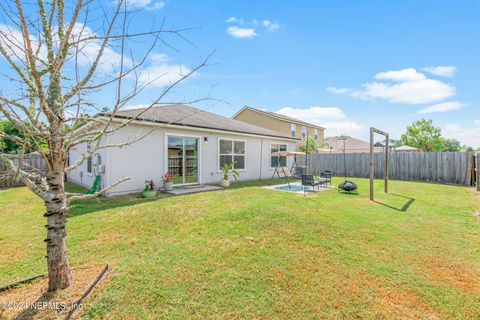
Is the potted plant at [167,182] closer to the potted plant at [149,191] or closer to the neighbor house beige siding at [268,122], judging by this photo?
the potted plant at [149,191]

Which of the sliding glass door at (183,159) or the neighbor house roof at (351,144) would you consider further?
the neighbor house roof at (351,144)

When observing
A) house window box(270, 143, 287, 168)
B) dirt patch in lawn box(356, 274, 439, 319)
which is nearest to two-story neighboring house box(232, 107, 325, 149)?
house window box(270, 143, 287, 168)

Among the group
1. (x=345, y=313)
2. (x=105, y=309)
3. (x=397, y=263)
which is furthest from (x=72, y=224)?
(x=397, y=263)

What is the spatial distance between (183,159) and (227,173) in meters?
2.60

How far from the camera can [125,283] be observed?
279cm

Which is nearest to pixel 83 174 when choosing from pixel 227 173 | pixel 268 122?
pixel 227 173

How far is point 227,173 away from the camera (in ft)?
38.8

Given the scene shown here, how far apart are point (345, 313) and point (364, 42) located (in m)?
12.0

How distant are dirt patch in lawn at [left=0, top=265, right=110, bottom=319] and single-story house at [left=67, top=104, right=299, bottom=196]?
4219mm

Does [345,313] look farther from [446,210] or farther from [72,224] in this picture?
[446,210]

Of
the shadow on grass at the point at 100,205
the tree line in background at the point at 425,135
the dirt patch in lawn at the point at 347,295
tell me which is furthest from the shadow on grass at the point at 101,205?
the tree line in background at the point at 425,135

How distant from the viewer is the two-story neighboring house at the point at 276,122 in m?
24.1

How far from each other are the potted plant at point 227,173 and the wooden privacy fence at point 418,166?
6120 mm

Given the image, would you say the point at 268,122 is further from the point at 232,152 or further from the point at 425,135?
the point at 425,135
